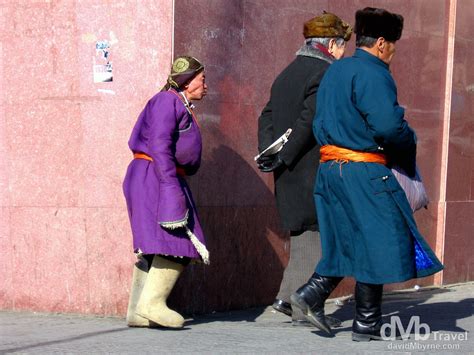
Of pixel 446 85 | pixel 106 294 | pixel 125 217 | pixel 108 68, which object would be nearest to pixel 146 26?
pixel 108 68

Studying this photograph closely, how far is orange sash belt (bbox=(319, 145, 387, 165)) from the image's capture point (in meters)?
6.40

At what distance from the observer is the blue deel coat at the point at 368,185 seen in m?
6.28

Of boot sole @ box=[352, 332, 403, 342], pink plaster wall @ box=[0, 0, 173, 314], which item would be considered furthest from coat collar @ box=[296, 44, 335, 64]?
boot sole @ box=[352, 332, 403, 342]

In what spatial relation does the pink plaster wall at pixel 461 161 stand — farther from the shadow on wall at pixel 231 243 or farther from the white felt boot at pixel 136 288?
the white felt boot at pixel 136 288

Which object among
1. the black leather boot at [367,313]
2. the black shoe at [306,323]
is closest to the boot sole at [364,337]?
the black leather boot at [367,313]

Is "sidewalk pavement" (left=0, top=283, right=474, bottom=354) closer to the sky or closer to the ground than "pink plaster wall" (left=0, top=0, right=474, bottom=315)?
closer to the ground

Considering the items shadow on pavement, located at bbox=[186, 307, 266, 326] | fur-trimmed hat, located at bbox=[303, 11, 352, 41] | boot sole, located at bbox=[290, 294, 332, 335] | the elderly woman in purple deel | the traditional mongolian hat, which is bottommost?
shadow on pavement, located at bbox=[186, 307, 266, 326]

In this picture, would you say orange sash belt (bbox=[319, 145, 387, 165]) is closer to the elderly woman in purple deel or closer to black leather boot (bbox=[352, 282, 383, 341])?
black leather boot (bbox=[352, 282, 383, 341])

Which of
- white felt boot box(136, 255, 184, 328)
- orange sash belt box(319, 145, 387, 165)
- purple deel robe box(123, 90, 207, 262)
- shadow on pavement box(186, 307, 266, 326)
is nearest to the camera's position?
orange sash belt box(319, 145, 387, 165)

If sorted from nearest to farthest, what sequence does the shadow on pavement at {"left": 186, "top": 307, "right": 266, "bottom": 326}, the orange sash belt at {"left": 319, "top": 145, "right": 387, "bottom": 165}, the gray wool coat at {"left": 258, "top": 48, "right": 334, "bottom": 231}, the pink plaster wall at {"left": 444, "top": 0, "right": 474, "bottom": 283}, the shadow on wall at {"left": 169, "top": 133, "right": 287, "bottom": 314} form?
the orange sash belt at {"left": 319, "top": 145, "right": 387, "bottom": 165}, the gray wool coat at {"left": 258, "top": 48, "right": 334, "bottom": 231}, the shadow on pavement at {"left": 186, "top": 307, "right": 266, "bottom": 326}, the shadow on wall at {"left": 169, "top": 133, "right": 287, "bottom": 314}, the pink plaster wall at {"left": 444, "top": 0, "right": 474, "bottom": 283}

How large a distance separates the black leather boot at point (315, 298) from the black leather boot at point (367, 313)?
0.22 meters

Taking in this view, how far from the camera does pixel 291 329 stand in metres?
7.16

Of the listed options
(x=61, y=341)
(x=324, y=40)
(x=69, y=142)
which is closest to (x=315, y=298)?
(x=61, y=341)

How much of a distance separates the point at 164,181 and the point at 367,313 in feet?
4.74
